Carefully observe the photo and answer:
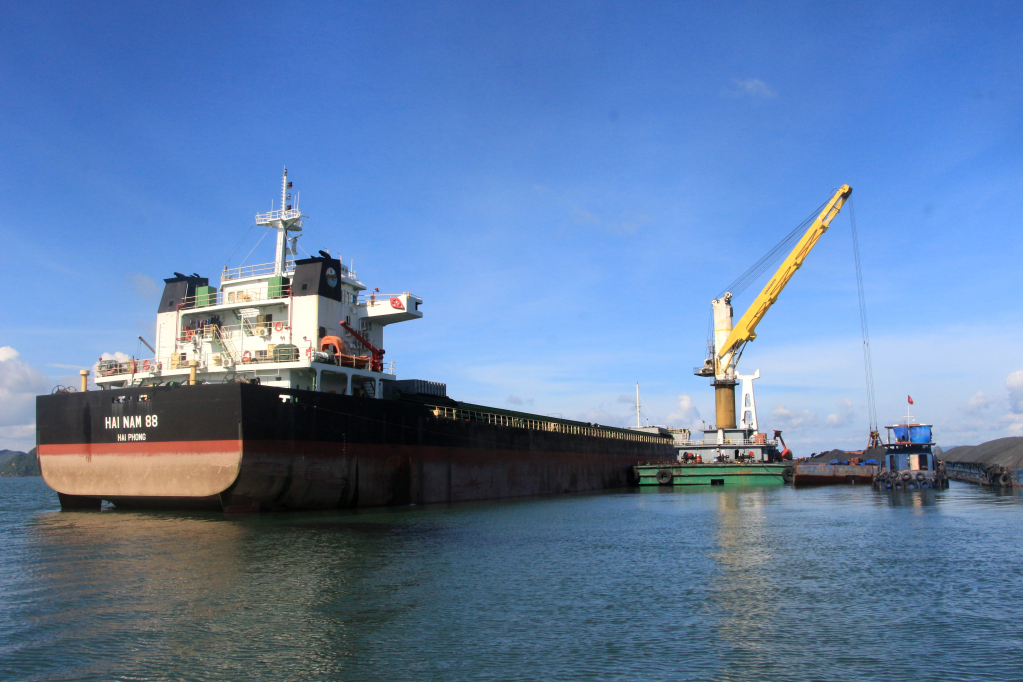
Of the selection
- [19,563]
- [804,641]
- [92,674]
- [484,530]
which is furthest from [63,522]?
[804,641]

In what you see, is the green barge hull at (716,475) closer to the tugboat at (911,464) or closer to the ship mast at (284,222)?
the tugboat at (911,464)


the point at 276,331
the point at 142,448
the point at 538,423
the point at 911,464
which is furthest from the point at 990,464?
the point at 142,448

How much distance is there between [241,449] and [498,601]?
11.5m

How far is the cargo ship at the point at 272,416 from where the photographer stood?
20.8 m

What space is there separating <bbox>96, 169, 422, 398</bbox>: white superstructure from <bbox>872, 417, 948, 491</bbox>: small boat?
27469 millimetres

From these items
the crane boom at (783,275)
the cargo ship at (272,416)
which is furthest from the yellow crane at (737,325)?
the cargo ship at (272,416)

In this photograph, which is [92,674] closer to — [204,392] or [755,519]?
[204,392]

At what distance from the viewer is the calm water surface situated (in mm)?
8383

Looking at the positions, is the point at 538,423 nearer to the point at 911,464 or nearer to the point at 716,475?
the point at 716,475

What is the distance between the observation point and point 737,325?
51.4 m

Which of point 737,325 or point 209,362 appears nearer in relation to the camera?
point 209,362

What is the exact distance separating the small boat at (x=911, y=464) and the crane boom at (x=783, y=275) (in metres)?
13.6

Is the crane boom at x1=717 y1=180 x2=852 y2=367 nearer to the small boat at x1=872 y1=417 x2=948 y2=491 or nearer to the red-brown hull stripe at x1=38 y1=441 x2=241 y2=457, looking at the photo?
the small boat at x1=872 y1=417 x2=948 y2=491

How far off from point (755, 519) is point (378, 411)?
13395mm
